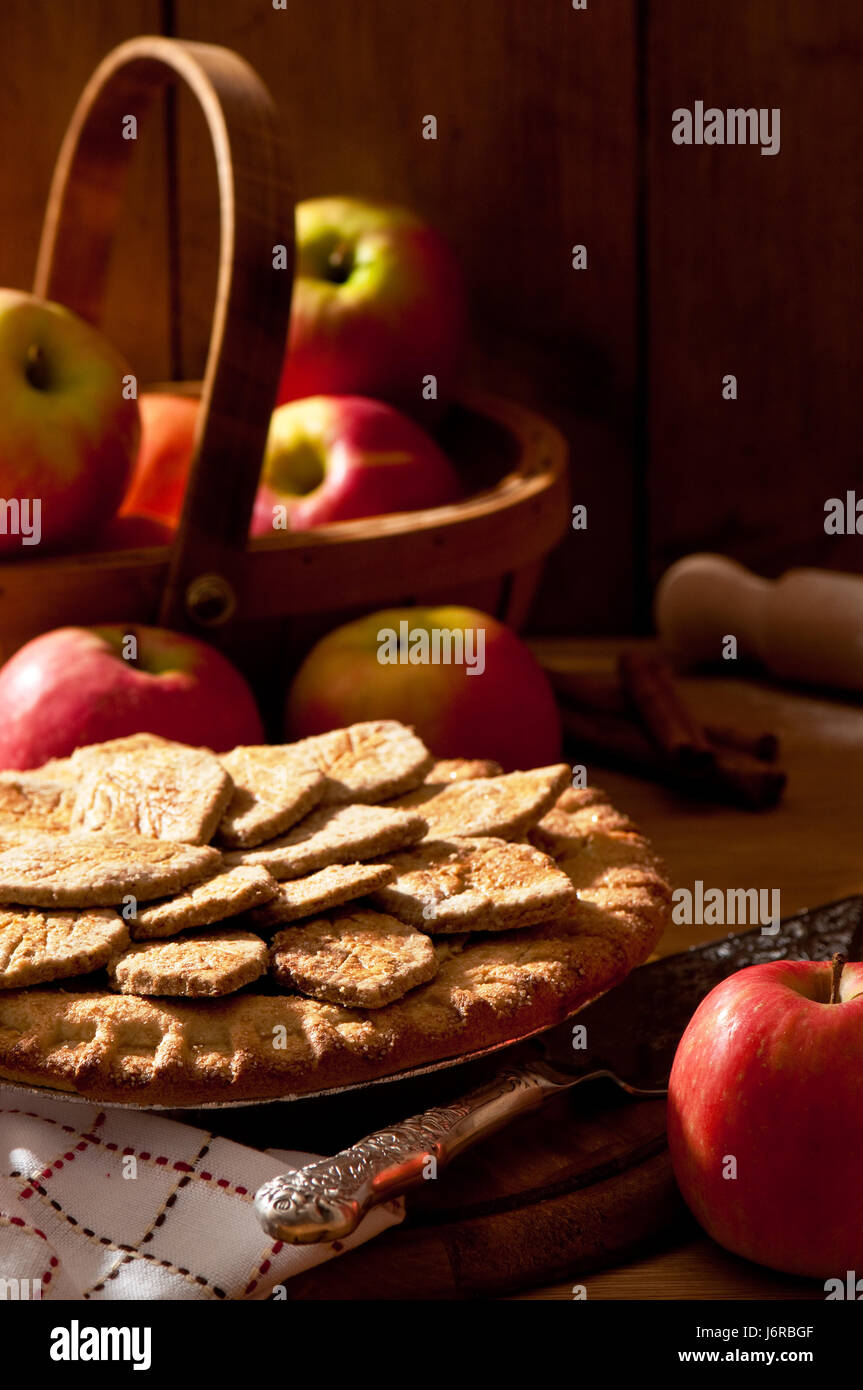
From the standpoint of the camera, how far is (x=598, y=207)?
1.87 meters

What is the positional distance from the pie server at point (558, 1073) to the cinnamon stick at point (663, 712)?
1.09 feet

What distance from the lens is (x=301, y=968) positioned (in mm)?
762

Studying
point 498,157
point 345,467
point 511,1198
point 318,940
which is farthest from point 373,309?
point 511,1198

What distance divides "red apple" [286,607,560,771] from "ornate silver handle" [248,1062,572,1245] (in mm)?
490

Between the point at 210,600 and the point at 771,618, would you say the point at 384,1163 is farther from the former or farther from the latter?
the point at 771,618

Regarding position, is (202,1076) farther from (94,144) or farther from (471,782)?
(94,144)

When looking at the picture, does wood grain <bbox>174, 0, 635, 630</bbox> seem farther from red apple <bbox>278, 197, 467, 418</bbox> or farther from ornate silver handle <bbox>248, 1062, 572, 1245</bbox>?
ornate silver handle <bbox>248, 1062, 572, 1245</bbox>

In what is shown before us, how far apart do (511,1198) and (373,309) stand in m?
1.08

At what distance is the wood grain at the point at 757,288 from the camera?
5.97 ft

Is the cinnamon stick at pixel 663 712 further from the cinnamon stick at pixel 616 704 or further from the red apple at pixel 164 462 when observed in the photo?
the red apple at pixel 164 462

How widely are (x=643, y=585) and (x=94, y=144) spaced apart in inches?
34.4

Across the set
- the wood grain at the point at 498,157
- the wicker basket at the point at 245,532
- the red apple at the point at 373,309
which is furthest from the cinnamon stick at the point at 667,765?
the wood grain at the point at 498,157

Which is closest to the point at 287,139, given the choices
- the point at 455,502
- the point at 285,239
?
the point at 285,239

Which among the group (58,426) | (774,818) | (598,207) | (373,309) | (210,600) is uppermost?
(598,207)
